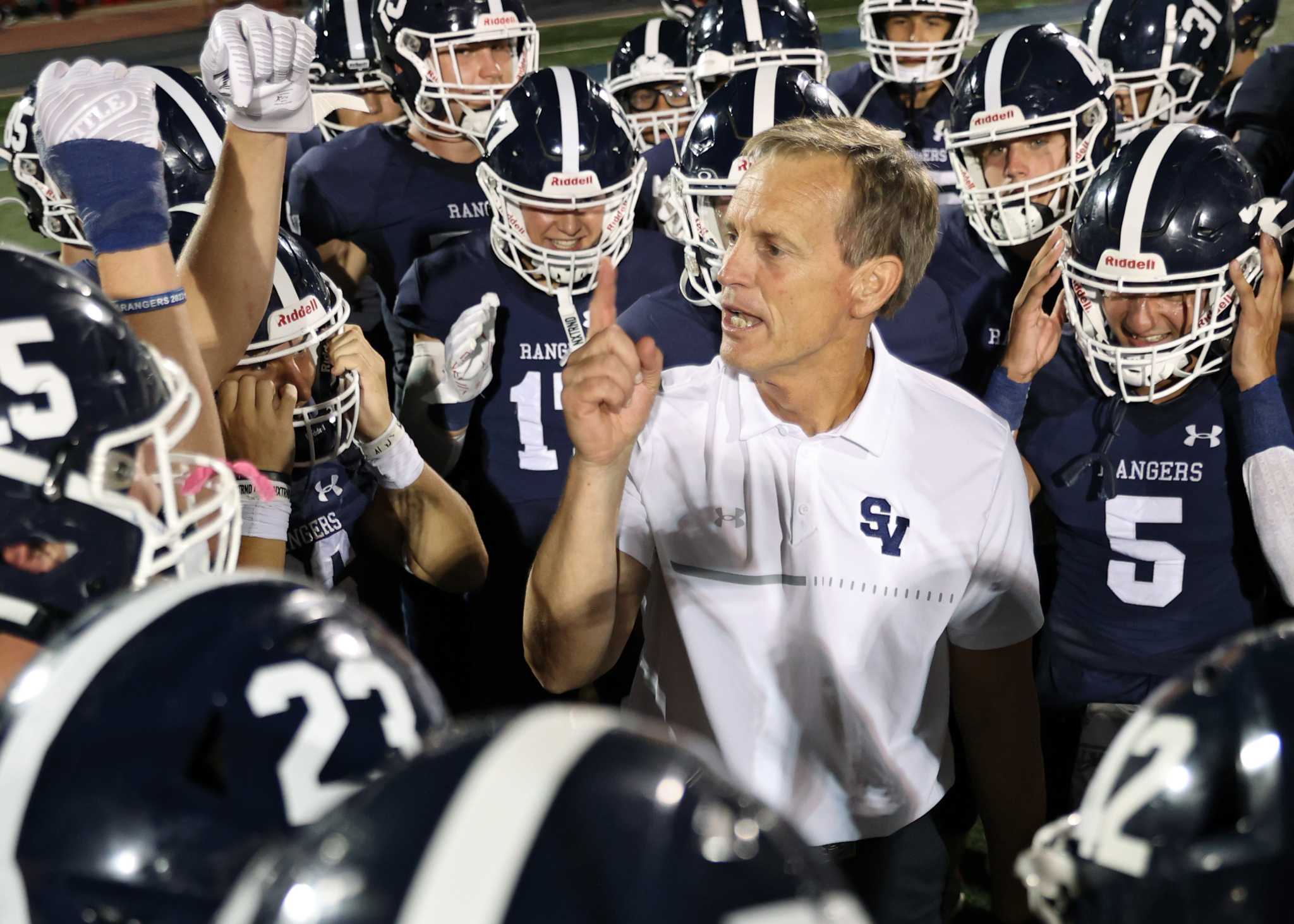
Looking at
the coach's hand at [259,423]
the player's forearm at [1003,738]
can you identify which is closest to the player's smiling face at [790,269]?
the player's forearm at [1003,738]

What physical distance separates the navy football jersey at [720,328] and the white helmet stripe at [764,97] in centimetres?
47

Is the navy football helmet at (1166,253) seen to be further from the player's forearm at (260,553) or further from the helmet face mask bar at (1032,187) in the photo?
the player's forearm at (260,553)

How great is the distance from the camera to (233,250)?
231cm

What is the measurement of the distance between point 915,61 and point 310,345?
3050 millimetres

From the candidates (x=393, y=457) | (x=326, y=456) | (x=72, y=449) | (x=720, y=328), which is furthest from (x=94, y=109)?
(x=720, y=328)

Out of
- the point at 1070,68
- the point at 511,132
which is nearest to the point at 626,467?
the point at 511,132

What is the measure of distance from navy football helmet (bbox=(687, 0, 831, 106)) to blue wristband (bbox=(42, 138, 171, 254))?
295cm

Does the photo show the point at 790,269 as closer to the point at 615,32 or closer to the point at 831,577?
the point at 831,577

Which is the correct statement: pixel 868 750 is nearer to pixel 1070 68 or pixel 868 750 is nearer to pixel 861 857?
pixel 861 857

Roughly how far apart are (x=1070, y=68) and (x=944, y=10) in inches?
43.9

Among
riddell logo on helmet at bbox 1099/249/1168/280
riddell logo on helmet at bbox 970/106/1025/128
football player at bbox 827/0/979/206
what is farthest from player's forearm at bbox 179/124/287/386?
football player at bbox 827/0/979/206

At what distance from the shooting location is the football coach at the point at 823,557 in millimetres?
2055

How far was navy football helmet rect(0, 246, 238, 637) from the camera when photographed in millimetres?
1337

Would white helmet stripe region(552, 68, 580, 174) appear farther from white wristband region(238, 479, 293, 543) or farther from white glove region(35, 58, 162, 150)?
white glove region(35, 58, 162, 150)
